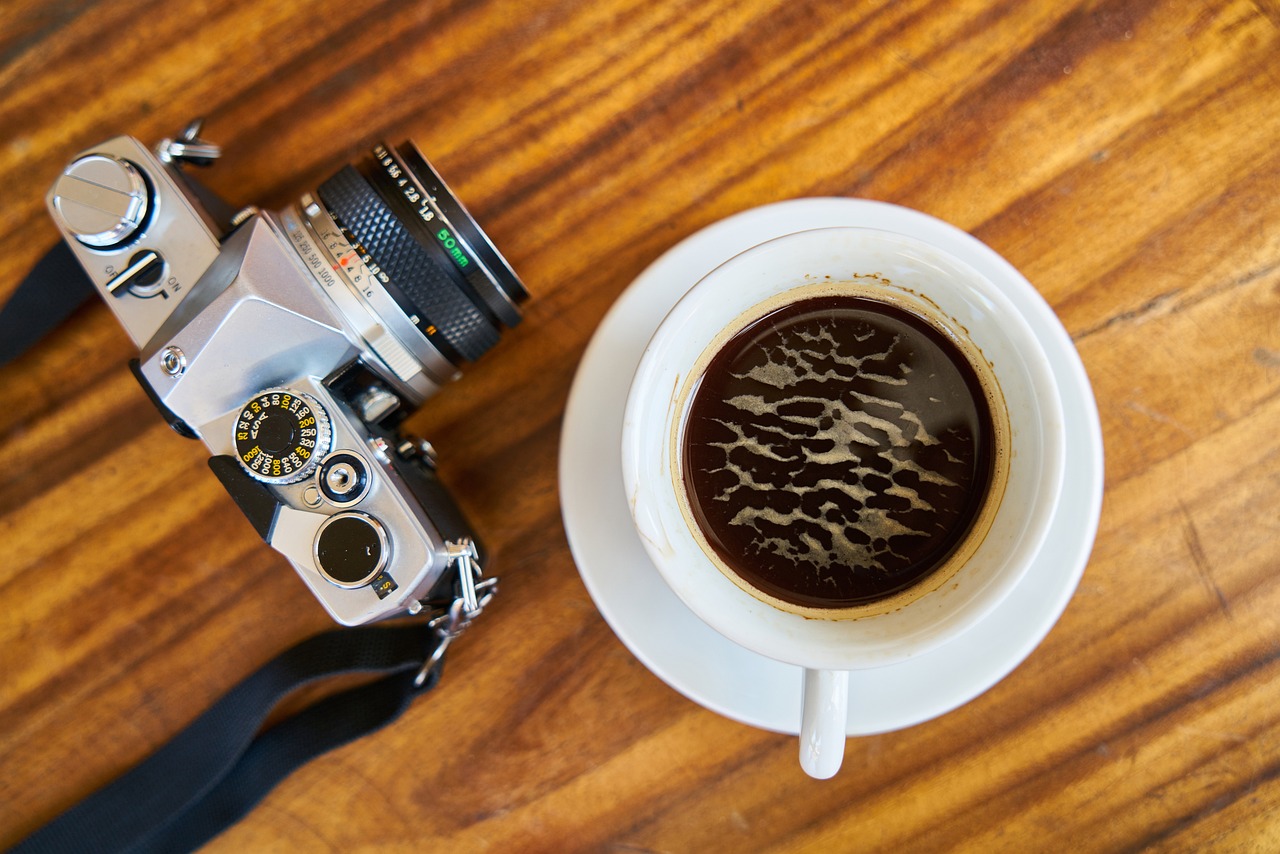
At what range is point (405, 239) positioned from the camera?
26.1 inches

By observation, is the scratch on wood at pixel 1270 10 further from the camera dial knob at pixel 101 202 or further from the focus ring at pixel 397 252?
the camera dial knob at pixel 101 202

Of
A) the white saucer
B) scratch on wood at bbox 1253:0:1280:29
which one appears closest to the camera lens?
the white saucer

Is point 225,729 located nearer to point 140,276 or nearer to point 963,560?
point 140,276

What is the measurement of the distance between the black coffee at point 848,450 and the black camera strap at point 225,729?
1.05 feet

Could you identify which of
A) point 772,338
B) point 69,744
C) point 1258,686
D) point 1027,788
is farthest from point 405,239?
point 1258,686

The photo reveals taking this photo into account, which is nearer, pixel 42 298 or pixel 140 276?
pixel 140 276

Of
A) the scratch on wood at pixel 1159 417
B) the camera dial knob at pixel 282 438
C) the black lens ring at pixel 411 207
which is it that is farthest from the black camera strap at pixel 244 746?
the scratch on wood at pixel 1159 417

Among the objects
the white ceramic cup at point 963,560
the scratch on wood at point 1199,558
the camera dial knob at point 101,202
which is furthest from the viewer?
the scratch on wood at point 1199,558

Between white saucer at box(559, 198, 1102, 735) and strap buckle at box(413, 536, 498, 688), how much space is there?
9 cm

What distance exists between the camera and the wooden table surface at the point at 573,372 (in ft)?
2.43

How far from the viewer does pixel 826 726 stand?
0.55 meters

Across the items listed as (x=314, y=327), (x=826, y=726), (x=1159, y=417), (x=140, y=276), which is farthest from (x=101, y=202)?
(x=1159, y=417)

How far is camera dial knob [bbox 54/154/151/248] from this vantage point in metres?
0.64

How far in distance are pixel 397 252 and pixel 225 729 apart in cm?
Answer: 46
